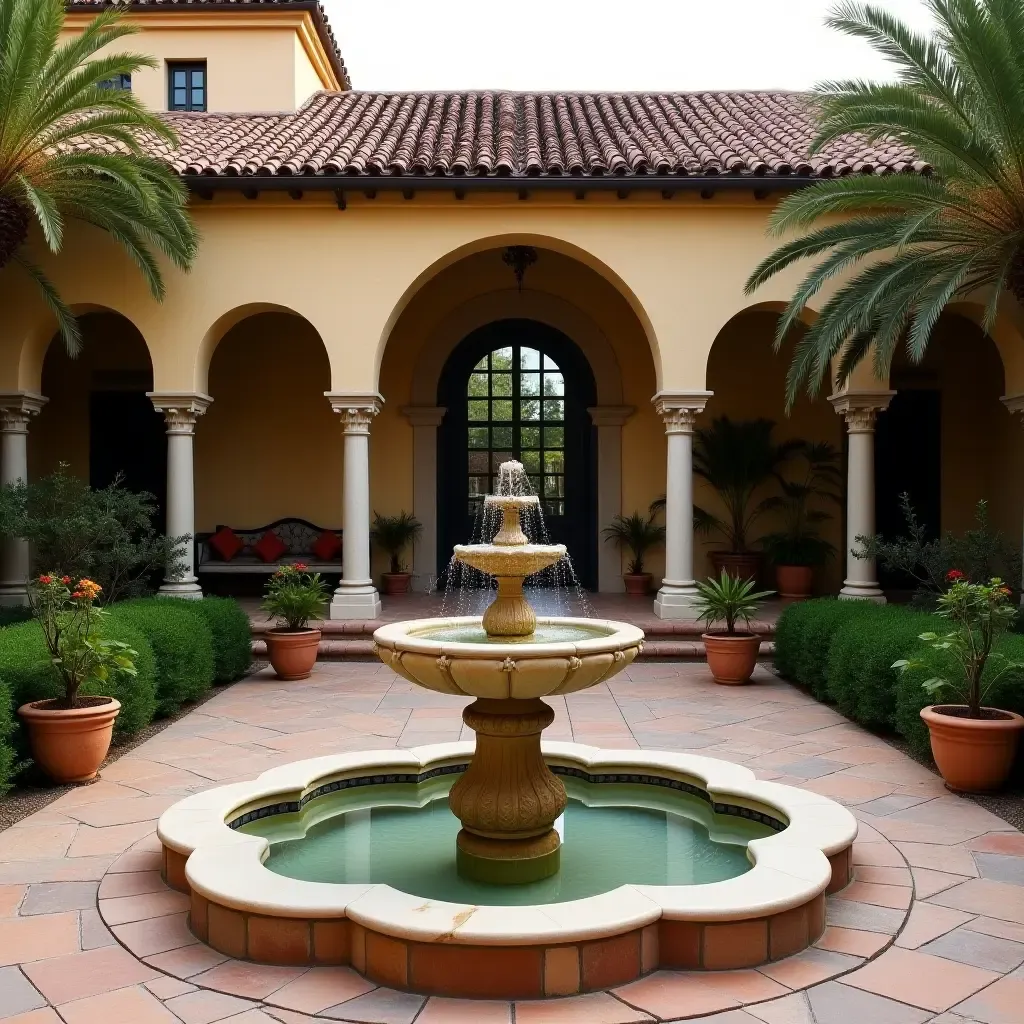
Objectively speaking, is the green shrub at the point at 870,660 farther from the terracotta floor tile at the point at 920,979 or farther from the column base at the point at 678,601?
the terracotta floor tile at the point at 920,979

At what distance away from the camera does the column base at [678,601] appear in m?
11.8

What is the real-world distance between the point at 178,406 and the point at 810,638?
7808 mm

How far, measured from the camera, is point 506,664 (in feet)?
13.5

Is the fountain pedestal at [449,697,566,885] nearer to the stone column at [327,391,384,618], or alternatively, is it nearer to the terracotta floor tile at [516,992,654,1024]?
the terracotta floor tile at [516,992,654,1024]

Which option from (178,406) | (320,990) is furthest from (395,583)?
(320,990)

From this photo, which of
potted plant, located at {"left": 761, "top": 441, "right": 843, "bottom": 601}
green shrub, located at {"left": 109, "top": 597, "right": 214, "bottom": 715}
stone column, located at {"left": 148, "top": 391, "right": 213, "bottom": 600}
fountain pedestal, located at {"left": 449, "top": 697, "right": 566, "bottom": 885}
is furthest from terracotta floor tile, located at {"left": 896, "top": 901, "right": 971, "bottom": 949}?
potted plant, located at {"left": 761, "top": 441, "right": 843, "bottom": 601}

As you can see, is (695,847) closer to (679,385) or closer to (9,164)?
(679,385)

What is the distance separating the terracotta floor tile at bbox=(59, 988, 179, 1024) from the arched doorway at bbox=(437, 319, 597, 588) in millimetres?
12094

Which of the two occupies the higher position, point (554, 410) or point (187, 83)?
point (187, 83)

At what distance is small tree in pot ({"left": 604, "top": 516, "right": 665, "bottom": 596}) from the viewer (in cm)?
1483

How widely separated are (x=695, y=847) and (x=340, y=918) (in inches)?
77.2

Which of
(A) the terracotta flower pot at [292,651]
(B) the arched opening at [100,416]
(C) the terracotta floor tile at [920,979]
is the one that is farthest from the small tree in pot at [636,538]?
(C) the terracotta floor tile at [920,979]

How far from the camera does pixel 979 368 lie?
15.1 meters

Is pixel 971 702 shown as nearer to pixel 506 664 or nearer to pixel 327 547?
pixel 506 664
